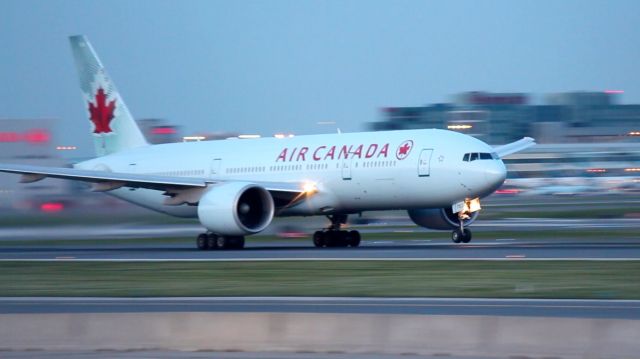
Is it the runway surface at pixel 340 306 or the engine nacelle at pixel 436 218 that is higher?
the engine nacelle at pixel 436 218

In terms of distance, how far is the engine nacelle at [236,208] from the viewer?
3347cm

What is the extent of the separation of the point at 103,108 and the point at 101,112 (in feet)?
0.63

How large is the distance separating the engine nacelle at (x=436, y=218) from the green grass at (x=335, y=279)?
31.9 feet

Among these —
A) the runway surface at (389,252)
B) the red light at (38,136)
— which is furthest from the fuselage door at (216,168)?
the red light at (38,136)

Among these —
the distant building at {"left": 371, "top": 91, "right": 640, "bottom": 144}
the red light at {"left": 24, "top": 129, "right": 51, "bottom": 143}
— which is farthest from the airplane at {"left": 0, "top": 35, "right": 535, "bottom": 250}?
the distant building at {"left": 371, "top": 91, "right": 640, "bottom": 144}

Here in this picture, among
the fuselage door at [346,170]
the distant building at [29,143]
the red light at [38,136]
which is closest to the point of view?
the fuselage door at [346,170]

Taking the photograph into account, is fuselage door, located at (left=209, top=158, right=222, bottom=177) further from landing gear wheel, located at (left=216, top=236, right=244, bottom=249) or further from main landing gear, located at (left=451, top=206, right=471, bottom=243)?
main landing gear, located at (left=451, top=206, right=471, bottom=243)

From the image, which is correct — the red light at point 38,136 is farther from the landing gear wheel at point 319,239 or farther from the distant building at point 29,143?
the landing gear wheel at point 319,239

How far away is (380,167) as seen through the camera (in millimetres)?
33469

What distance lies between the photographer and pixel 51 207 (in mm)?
44219

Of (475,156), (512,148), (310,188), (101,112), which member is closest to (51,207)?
(101,112)

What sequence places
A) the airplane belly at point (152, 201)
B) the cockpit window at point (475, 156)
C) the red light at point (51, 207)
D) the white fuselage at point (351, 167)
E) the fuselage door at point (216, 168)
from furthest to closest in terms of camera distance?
the red light at point (51, 207) < the airplane belly at point (152, 201) < the fuselage door at point (216, 168) < the white fuselage at point (351, 167) < the cockpit window at point (475, 156)

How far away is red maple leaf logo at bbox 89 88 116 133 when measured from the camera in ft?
140

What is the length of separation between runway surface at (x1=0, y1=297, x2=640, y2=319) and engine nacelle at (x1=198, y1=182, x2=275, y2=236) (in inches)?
560
